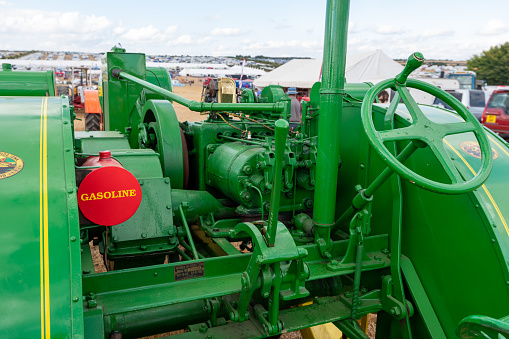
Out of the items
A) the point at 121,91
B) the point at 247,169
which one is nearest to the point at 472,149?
the point at 247,169

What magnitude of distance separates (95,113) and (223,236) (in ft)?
24.6

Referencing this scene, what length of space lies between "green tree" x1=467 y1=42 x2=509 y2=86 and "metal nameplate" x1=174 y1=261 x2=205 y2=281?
40.1 meters

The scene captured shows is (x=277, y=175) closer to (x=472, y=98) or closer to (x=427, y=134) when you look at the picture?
(x=427, y=134)

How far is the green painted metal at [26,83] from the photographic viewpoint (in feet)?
14.4

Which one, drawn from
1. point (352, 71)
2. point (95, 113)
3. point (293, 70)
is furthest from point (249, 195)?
point (293, 70)

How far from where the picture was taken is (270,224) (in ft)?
6.98

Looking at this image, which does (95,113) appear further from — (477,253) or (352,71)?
(352,71)

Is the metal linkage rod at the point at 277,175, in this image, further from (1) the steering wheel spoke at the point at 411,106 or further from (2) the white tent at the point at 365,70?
(2) the white tent at the point at 365,70

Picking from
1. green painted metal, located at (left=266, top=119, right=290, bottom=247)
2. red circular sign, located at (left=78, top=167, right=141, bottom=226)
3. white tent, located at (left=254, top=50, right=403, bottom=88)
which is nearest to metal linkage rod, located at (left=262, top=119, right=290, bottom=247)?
green painted metal, located at (left=266, top=119, right=290, bottom=247)

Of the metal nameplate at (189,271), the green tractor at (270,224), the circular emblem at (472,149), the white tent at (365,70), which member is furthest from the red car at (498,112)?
the metal nameplate at (189,271)

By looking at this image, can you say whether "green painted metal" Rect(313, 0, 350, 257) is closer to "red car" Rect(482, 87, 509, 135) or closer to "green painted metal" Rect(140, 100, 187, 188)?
"green painted metal" Rect(140, 100, 187, 188)

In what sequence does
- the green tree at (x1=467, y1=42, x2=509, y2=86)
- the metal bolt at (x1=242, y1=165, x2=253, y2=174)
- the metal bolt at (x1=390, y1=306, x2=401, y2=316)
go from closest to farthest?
the metal bolt at (x1=390, y1=306, x2=401, y2=316) < the metal bolt at (x1=242, y1=165, x2=253, y2=174) < the green tree at (x1=467, y1=42, x2=509, y2=86)

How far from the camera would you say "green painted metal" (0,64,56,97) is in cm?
438

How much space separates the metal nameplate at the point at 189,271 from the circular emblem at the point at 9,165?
99cm
